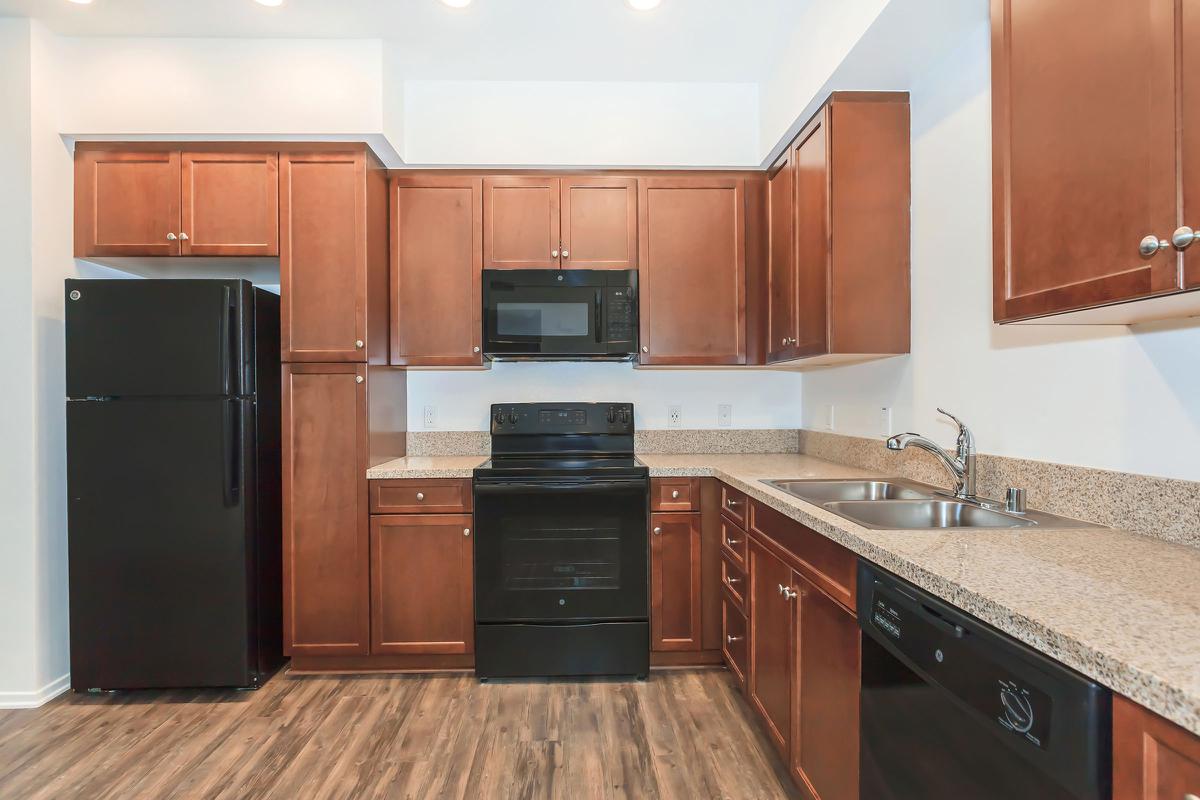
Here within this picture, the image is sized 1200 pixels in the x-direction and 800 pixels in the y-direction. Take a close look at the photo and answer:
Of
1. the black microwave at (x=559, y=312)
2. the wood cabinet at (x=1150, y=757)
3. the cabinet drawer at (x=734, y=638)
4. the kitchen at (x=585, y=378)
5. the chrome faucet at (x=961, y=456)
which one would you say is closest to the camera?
the wood cabinet at (x=1150, y=757)

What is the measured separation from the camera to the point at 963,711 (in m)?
0.91

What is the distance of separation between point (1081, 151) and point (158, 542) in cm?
296

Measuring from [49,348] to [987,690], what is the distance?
3.14 metres

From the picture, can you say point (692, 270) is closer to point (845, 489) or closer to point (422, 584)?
point (845, 489)

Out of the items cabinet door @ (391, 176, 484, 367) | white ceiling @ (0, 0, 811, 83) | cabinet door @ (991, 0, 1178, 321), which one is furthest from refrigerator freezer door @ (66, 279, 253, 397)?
cabinet door @ (991, 0, 1178, 321)

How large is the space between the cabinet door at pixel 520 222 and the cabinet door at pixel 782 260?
98 centimetres

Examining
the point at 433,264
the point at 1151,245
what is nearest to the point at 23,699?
the point at 433,264

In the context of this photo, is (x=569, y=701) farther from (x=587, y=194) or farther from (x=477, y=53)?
(x=477, y=53)

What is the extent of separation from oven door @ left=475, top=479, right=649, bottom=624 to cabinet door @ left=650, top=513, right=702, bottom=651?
0.30 ft

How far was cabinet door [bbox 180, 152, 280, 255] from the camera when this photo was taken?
7.82 ft

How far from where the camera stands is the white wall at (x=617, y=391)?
2.96m

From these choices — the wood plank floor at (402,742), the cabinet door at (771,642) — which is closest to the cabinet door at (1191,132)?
the cabinet door at (771,642)

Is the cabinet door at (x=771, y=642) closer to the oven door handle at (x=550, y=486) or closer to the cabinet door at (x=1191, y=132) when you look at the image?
the oven door handle at (x=550, y=486)

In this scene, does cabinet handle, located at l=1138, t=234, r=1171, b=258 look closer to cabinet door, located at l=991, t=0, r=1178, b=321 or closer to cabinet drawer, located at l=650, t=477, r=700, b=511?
cabinet door, located at l=991, t=0, r=1178, b=321
